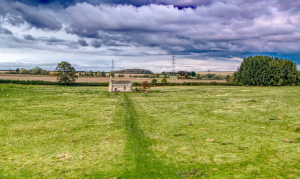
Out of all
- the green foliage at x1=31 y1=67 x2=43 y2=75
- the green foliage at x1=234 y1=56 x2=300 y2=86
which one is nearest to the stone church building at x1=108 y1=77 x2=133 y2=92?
the green foliage at x1=234 y1=56 x2=300 y2=86

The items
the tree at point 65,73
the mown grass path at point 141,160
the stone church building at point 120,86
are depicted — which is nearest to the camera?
the mown grass path at point 141,160

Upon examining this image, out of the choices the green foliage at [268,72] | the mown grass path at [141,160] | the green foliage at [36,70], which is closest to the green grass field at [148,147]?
the mown grass path at [141,160]

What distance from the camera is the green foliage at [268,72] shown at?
267 ft

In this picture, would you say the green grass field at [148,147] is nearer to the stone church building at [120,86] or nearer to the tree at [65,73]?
the stone church building at [120,86]

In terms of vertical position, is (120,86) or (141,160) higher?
(120,86)

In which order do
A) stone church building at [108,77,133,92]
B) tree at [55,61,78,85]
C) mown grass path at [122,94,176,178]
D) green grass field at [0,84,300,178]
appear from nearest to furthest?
mown grass path at [122,94,176,178]
green grass field at [0,84,300,178]
stone church building at [108,77,133,92]
tree at [55,61,78,85]

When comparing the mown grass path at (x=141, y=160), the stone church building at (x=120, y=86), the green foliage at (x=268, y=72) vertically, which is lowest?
the mown grass path at (x=141, y=160)

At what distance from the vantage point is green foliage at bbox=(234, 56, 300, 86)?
81.2m

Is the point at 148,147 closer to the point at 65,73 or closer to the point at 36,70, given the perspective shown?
the point at 65,73

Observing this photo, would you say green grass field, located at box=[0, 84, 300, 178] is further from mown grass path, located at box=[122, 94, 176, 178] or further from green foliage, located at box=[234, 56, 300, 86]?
green foliage, located at box=[234, 56, 300, 86]

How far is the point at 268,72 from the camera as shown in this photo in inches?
3201

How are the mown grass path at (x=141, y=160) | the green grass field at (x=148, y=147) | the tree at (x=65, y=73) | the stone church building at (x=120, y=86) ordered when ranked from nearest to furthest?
the mown grass path at (x=141, y=160)
the green grass field at (x=148, y=147)
the stone church building at (x=120, y=86)
the tree at (x=65, y=73)

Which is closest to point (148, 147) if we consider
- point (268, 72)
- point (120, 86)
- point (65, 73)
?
point (120, 86)

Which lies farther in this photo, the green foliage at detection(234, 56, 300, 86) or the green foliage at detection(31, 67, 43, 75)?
the green foliage at detection(31, 67, 43, 75)
